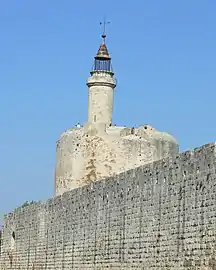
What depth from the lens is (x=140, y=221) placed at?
2012cm

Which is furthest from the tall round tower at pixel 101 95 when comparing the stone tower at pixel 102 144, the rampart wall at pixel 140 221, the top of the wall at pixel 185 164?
the top of the wall at pixel 185 164

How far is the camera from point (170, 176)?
1853 cm

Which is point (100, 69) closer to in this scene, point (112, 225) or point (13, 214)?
point (13, 214)

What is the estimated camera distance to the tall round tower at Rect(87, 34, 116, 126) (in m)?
38.7

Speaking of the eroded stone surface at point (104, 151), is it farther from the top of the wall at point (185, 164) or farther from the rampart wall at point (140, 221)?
the top of the wall at point (185, 164)

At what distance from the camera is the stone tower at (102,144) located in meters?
38.3

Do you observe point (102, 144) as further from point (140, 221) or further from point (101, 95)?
point (140, 221)

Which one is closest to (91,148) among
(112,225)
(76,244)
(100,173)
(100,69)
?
(100,173)

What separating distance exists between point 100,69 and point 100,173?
4944mm

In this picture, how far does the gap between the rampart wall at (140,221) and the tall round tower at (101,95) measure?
8712mm

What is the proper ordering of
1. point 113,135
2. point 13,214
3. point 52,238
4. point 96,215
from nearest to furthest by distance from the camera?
point 96,215 → point 52,238 → point 13,214 → point 113,135

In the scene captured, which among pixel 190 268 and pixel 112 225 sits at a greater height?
pixel 112 225

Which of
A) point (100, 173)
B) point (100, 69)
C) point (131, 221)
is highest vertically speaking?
point (100, 69)

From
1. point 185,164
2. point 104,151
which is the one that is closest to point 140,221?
point 185,164
